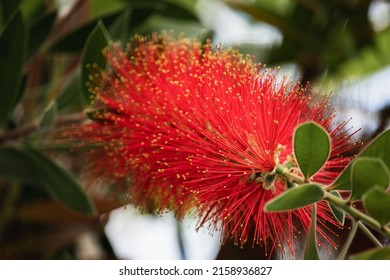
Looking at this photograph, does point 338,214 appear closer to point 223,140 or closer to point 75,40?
point 223,140

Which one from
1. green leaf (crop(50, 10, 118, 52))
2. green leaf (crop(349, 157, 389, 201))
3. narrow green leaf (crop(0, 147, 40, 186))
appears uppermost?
green leaf (crop(50, 10, 118, 52))

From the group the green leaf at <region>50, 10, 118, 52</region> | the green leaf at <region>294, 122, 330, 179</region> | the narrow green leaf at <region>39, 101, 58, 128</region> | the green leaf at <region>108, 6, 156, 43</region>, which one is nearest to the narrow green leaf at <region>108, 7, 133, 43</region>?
the green leaf at <region>108, 6, 156, 43</region>

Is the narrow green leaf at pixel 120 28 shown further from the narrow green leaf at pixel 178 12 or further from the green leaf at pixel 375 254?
the green leaf at pixel 375 254

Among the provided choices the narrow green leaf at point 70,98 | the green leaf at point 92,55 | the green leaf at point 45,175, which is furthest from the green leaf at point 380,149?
the narrow green leaf at point 70,98

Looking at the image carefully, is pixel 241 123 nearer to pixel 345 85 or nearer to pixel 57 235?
pixel 345 85

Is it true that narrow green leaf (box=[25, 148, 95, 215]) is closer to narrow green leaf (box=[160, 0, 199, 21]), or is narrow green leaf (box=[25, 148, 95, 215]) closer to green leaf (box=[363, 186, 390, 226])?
narrow green leaf (box=[160, 0, 199, 21])

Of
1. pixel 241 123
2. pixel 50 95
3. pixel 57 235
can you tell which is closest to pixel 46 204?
pixel 57 235

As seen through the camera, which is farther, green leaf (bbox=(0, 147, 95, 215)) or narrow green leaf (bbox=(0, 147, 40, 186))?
narrow green leaf (bbox=(0, 147, 40, 186))

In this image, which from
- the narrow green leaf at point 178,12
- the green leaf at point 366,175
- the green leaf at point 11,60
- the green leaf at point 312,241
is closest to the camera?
the green leaf at point 366,175
